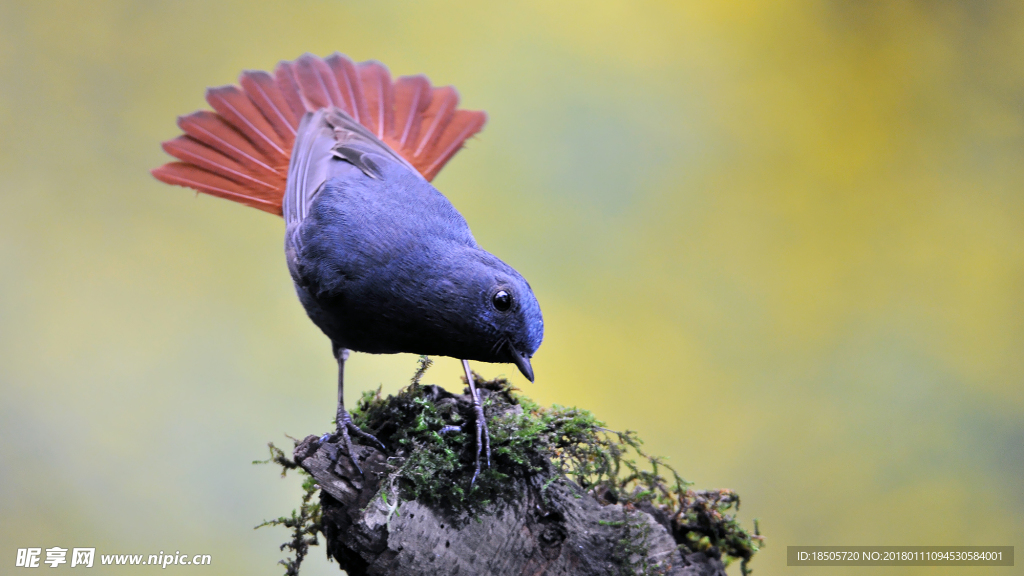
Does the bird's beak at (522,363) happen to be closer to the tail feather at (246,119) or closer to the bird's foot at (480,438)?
the bird's foot at (480,438)

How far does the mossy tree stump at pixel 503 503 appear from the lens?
2.02 metres

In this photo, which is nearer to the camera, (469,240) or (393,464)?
(393,464)

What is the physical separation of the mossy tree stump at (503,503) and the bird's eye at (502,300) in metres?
0.42

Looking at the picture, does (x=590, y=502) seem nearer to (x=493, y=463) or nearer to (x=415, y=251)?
(x=493, y=463)

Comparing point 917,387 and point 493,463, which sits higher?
point 917,387

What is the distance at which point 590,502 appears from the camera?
2281 millimetres

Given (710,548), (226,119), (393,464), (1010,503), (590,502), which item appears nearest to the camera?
(393,464)

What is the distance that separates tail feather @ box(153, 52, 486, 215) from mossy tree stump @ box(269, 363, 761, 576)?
4.09ft

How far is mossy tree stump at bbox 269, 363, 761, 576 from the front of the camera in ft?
6.62

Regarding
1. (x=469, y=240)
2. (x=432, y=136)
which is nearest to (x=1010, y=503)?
(x=469, y=240)

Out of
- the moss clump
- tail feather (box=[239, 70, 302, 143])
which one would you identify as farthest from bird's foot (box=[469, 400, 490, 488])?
tail feather (box=[239, 70, 302, 143])

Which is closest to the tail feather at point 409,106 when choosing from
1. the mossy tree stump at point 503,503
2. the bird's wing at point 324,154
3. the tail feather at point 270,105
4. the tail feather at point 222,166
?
the bird's wing at point 324,154

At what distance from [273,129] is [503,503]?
198 cm

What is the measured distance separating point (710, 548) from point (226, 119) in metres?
2.63
